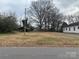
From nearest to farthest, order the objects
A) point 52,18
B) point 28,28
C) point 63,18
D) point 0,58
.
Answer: point 0,58 → point 28,28 → point 52,18 → point 63,18

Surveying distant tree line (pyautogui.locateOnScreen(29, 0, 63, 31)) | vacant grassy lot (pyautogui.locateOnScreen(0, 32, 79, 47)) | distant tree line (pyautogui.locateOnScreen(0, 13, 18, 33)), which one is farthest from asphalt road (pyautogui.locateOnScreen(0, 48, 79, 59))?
distant tree line (pyautogui.locateOnScreen(29, 0, 63, 31))

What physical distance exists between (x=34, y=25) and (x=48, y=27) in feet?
19.1

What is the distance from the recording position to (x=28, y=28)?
53.9 meters

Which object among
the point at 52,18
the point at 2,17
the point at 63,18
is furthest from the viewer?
the point at 63,18

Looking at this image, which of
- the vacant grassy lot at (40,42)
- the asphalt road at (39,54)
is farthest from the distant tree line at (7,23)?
the asphalt road at (39,54)

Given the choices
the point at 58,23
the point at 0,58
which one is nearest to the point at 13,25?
the point at 58,23

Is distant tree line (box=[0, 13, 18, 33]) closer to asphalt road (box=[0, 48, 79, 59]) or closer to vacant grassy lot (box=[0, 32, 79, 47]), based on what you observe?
vacant grassy lot (box=[0, 32, 79, 47])

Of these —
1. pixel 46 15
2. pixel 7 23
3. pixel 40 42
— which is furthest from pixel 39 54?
pixel 46 15

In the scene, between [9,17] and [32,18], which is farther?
[32,18]

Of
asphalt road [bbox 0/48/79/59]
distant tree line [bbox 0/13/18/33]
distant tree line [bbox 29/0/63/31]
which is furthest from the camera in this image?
distant tree line [bbox 29/0/63/31]

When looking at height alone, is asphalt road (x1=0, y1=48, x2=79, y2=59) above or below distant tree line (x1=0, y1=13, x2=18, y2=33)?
below

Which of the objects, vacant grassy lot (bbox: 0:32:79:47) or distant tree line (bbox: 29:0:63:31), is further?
distant tree line (bbox: 29:0:63:31)

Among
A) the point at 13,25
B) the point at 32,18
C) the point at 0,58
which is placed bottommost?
the point at 0,58

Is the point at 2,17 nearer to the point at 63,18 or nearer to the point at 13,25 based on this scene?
the point at 13,25
